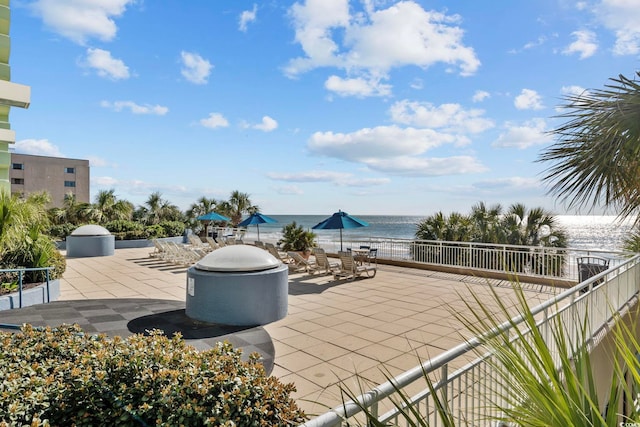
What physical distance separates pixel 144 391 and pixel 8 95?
39.9 ft

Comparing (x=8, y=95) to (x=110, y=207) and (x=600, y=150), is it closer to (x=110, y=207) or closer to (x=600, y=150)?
(x=600, y=150)

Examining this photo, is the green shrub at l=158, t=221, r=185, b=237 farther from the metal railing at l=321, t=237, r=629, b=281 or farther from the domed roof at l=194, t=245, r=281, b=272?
the domed roof at l=194, t=245, r=281, b=272

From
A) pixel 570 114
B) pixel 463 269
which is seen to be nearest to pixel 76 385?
pixel 570 114

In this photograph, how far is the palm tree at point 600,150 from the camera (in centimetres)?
475

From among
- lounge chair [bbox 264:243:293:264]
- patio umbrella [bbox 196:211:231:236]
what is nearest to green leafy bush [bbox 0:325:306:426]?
lounge chair [bbox 264:243:293:264]

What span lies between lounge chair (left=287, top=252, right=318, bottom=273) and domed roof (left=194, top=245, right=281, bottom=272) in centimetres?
470

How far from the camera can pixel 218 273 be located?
6.47 metres

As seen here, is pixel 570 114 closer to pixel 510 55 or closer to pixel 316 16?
pixel 510 55

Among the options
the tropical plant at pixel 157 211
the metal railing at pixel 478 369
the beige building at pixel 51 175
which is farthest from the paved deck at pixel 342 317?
the beige building at pixel 51 175

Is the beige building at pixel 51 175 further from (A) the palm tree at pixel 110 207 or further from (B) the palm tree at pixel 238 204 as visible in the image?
(B) the palm tree at pixel 238 204

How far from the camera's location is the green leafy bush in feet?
6.49

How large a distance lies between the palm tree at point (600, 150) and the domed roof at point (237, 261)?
15.8 ft

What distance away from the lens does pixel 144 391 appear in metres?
2.14

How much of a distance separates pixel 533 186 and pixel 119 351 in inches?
226
